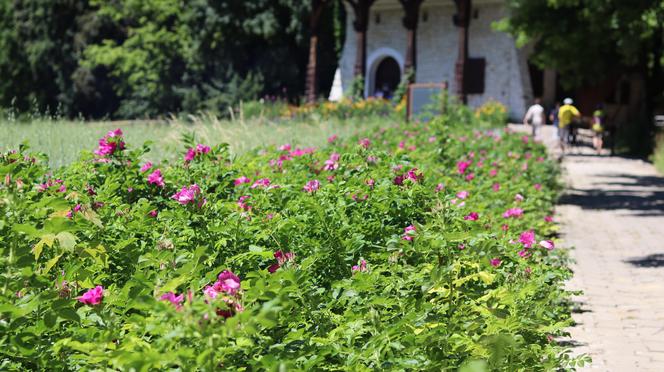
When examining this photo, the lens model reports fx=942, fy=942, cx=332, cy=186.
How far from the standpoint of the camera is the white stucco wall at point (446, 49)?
29.5 m

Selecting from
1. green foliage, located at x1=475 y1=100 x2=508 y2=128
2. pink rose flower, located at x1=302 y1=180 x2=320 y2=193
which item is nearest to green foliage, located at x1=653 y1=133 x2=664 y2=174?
green foliage, located at x1=475 y1=100 x2=508 y2=128

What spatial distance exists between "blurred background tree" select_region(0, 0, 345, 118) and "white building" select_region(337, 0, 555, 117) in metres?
1.32

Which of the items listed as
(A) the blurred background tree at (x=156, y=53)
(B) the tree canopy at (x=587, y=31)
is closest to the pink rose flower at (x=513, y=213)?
(B) the tree canopy at (x=587, y=31)

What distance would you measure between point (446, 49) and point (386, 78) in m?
2.65

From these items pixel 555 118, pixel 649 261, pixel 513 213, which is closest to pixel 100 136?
pixel 513 213

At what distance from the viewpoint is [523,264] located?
457 cm

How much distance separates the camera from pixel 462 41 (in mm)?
28469

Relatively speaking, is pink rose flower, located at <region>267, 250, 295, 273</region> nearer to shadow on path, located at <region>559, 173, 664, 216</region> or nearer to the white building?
shadow on path, located at <region>559, 173, 664, 216</region>

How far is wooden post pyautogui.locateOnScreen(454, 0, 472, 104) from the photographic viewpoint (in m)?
28.2

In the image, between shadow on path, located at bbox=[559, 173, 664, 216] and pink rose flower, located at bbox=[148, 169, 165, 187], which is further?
shadow on path, located at bbox=[559, 173, 664, 216]

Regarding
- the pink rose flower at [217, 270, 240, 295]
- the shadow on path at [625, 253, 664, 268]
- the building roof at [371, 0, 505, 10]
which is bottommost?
the shadow on path at [625, 253, 664, 268]

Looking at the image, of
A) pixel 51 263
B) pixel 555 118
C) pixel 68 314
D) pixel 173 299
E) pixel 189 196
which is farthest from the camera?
pixel 555 118

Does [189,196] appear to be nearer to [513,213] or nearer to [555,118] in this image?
[513,213]

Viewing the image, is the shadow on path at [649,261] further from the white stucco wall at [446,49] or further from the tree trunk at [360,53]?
the white stucco wall at [446,49]
